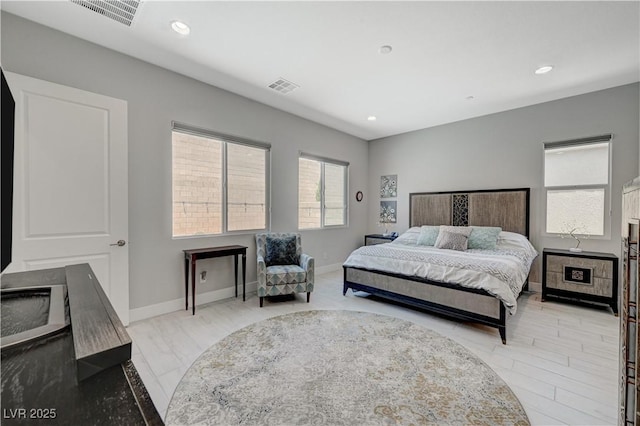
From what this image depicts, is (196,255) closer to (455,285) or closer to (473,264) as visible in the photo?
(455,285)

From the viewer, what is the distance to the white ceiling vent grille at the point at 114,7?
213cm

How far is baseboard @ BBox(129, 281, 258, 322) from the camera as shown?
2.96 m

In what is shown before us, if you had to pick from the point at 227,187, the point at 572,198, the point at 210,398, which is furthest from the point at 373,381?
the point at 572,198

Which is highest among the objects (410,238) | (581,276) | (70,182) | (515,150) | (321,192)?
(515,150)

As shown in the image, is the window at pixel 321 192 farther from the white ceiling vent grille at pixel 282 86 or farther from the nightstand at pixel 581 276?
the nightstand at pixel 581 276

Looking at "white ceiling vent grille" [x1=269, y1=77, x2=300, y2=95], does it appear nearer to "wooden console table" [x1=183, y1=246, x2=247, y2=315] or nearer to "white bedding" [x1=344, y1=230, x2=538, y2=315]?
"wooden console table" [x1=183, y1=246, x2=247, y2=315]

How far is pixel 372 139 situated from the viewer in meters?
6.16

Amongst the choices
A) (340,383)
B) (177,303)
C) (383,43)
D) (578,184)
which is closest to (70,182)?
(177,303)

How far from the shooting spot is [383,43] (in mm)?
2607

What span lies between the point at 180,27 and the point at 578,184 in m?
5.38

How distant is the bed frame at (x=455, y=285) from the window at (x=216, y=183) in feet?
5.77

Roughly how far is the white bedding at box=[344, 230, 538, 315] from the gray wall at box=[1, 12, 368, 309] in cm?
171

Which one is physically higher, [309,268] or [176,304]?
[309,268]

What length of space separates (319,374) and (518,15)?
336cm
